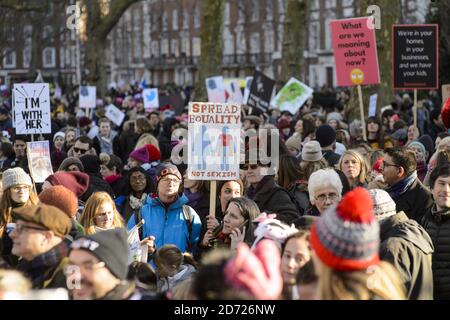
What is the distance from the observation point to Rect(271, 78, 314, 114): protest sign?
20094 millimetres

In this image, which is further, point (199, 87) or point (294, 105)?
point (199, 87)

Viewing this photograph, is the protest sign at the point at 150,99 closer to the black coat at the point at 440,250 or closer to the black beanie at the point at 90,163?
the black beanie at the point at 90,163

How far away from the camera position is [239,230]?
270 inches

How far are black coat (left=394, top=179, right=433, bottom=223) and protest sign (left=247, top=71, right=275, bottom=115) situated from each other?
11353mm

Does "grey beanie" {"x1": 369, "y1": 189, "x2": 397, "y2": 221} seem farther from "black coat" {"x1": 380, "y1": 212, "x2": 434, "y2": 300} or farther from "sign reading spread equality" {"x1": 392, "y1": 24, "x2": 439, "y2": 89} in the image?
"sign reading spread equality" {"x1": 392, "y1": 24, "x2": 439, "y2": 89}

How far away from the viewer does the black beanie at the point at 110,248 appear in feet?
14.7

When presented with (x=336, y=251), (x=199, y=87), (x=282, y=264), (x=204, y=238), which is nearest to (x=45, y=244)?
(x=282, y=264)

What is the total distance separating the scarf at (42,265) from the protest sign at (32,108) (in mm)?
7352

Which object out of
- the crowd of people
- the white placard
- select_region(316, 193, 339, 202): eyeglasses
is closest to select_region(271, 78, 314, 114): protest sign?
the white placard

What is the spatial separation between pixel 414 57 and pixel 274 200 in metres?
6.69
